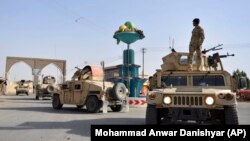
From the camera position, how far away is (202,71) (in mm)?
9258

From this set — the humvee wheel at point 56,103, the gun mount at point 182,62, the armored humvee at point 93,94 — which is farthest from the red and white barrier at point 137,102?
the gun mount at point 182,62

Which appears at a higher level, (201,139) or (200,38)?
(200,38)

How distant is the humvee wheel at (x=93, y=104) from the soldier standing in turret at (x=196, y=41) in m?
6.95

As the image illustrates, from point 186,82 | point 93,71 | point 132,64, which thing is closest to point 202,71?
point 186,82

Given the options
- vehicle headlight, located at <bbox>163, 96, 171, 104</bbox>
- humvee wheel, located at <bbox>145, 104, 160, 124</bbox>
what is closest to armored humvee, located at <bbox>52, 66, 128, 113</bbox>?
humvee wheel, located at <bbox>145, 104, 160, 124</bbox>

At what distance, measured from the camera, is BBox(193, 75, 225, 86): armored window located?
9.08 meters

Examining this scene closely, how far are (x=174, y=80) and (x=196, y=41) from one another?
1.36m

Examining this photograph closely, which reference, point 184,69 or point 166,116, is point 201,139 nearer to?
point 166,116

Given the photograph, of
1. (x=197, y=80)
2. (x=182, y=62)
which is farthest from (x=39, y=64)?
(x=197, y=80)

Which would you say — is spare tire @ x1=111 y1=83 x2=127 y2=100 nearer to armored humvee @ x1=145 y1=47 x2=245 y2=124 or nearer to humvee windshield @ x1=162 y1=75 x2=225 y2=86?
armored humvee @ x1=145 y1=47 x2=245 y2=124

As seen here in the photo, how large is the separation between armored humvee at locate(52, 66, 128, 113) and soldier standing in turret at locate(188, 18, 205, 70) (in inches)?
265

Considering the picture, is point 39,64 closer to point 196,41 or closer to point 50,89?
point 50,89

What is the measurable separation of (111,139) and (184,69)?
5.69 metres

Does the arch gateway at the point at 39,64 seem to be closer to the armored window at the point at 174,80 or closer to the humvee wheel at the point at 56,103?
the humvee wheel at the point at 56,103
